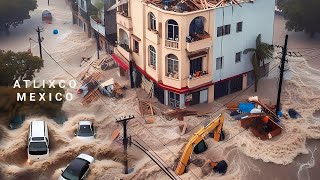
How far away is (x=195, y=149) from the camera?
37406 mm

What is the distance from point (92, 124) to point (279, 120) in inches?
662

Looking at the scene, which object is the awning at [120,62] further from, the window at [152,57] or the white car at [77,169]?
the white car at [77,169]

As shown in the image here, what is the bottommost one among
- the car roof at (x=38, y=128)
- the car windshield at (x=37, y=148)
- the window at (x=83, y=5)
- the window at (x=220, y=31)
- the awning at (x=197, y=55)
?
the car windshield at (x=37, y=148)

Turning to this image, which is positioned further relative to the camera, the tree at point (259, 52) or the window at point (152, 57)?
the tree at point (259, 52)

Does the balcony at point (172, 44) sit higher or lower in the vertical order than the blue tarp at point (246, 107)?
higher

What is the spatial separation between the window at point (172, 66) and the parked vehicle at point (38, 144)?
1272 centimetres

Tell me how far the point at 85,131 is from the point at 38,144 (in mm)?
4854

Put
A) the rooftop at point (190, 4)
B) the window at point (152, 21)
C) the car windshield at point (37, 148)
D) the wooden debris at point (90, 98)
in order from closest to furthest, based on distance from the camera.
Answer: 1. the car windshield at point (37, 148)
2. the rooftop at point (190, 4)
3. the window at point (152, 21)
4. the wooden debris at point (90, 98)

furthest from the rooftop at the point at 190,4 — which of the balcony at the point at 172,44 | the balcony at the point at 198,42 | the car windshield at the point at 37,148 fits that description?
the car windshield at the point at 37,148

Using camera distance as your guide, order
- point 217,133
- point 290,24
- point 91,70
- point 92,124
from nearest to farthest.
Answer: point 217,133 → point 92,124 → point 91,70 → point 290,24

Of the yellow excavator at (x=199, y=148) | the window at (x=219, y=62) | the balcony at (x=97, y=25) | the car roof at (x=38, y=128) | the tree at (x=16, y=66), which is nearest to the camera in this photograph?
the yellow excavator at (x=199, y=148)

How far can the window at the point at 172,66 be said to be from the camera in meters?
42.6

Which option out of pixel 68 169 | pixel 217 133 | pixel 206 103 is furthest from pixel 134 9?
pixel 68 169

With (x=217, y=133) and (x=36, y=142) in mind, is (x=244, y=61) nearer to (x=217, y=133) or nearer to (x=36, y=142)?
(x=217, y=133)
